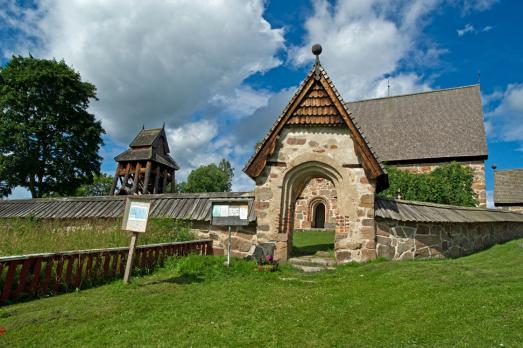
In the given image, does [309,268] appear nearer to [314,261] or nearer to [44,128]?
[314,261]

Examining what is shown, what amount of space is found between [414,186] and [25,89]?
1143 inches

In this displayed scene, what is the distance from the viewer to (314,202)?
2322 cm

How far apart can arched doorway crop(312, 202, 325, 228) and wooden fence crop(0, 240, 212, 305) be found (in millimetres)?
16876

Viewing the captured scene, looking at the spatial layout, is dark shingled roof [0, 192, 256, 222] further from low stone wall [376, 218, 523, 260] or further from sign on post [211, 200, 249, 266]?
low stone wall [376, 218, 523, 260]

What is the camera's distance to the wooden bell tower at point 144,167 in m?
25.3

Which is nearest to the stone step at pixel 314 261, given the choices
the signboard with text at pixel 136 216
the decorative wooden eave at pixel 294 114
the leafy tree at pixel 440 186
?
the decorative wooden eave at pixel 294 114

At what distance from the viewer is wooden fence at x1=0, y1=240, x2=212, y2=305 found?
17.8 ft

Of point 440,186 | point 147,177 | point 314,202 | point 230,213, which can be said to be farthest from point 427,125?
point 147,177

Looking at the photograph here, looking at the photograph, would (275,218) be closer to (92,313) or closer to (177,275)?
(177,275)

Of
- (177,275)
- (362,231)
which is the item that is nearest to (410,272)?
(362,231)

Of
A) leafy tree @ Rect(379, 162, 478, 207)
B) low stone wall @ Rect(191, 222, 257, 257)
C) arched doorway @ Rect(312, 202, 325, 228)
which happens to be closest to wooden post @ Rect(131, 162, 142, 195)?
arched doorway @ Rect(312, 202, 325, 228)

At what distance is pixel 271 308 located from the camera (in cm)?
518

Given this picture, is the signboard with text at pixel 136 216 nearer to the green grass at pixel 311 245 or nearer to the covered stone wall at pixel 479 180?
the green grass at pixel 311 245

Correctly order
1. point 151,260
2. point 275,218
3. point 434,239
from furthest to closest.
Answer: point 434,239 → point 275,218 → point 151,260
